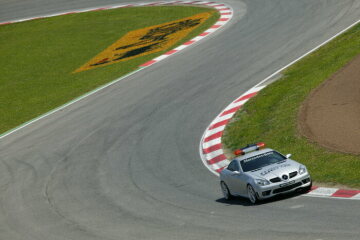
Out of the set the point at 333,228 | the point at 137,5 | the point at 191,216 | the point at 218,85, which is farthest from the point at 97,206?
the point at 137,5

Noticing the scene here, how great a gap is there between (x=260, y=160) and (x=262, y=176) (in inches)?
47.4

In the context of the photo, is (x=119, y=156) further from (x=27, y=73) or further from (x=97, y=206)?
(x=27, y=73)

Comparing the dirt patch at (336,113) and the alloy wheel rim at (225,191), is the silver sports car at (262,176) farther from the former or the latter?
the dirt patch at (336,113)

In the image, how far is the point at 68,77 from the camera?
37.2 metres

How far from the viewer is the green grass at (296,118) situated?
18.9 metres

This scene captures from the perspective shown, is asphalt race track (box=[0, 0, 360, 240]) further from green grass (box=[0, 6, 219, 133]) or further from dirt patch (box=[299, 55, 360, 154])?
dirt patch (box=[299, 55, 360, 154])

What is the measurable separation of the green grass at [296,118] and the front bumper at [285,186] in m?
1.11

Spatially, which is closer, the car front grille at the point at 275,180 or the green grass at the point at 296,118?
the car front grille at the point at 275,180

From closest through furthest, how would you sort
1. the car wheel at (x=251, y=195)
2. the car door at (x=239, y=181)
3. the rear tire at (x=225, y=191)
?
the car wheel at (x=251, y=195) → the car door at (x=239, y=181) → the rear tire at (x=225, y=191)

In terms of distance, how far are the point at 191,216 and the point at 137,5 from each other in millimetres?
33301

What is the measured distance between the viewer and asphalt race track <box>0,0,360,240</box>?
16094 mm

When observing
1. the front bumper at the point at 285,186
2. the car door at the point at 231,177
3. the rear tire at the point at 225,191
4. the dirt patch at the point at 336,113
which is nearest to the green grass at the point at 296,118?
the dirt patch at the point at 336,113

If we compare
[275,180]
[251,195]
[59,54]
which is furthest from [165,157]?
[59,54]

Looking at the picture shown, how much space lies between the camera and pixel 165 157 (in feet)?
80.4
